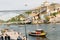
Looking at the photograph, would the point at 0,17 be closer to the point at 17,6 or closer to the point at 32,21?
the point at 17,6

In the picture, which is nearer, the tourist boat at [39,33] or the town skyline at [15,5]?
the tourist boat at [39,33]

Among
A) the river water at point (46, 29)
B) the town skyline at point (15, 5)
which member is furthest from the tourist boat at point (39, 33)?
the town skyline at point (15, 5)

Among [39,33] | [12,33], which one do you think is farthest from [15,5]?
[39,33]

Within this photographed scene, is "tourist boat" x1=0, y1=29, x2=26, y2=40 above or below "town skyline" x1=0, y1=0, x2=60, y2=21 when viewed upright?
below

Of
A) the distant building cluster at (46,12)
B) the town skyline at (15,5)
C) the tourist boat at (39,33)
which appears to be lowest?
the tourist boat at (39,33)

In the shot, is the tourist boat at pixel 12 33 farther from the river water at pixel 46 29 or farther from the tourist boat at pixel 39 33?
the tourist boat at pixel 39 33

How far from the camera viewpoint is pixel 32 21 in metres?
3.58

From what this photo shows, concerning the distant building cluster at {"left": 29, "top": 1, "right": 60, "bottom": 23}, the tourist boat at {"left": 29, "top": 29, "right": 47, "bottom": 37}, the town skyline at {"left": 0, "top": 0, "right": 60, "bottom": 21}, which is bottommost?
the tourist boat at {"left": 29, "top": 29, "right": 47, "bottom": 37}

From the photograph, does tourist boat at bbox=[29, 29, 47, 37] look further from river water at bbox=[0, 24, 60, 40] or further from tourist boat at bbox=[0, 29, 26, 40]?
tourist boat at bbox=[0, 29, 26, 40]

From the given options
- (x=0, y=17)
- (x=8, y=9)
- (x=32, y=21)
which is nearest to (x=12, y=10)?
(x=8, y=9)

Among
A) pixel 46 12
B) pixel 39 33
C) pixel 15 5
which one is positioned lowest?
pixel 39 33

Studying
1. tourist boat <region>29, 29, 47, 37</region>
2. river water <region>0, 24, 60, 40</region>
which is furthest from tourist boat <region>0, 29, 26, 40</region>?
tourist boat <region>29, 29, 47, 37</region>

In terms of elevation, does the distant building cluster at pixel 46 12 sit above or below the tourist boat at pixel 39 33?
above

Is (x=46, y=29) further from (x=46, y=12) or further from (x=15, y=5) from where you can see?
(x=15, y=5)
